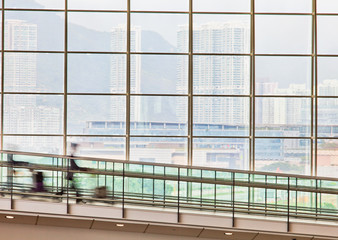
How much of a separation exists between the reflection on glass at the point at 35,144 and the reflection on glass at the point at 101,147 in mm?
402

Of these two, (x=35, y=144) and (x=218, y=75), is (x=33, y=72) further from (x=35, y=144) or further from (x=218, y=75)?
(x=218, y=75)

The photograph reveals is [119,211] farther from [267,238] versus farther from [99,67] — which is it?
[99,67]

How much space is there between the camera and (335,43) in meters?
17.6

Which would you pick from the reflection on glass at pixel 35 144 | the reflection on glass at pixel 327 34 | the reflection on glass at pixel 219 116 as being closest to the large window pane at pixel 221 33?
the reflection on glass at pixel 219 116

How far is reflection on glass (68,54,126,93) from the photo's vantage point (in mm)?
17422

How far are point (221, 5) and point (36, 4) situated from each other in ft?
20.3

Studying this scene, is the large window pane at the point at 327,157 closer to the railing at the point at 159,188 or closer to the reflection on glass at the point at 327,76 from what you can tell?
the reflection on glass at the point at 327,76

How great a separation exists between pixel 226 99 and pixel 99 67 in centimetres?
436

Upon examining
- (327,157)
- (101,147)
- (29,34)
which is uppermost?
(29,34)

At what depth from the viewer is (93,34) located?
17453 mm

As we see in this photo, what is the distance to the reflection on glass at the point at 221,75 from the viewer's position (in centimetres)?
1753

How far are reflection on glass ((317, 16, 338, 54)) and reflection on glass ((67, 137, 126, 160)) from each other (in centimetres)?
738

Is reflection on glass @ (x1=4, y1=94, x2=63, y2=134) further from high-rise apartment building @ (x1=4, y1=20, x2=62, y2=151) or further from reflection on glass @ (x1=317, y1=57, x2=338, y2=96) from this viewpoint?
reflection on glass @ (x1=317, y1=57, x2=338, y2=96)

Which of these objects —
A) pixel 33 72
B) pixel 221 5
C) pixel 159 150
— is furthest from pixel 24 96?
pixel 221 5
